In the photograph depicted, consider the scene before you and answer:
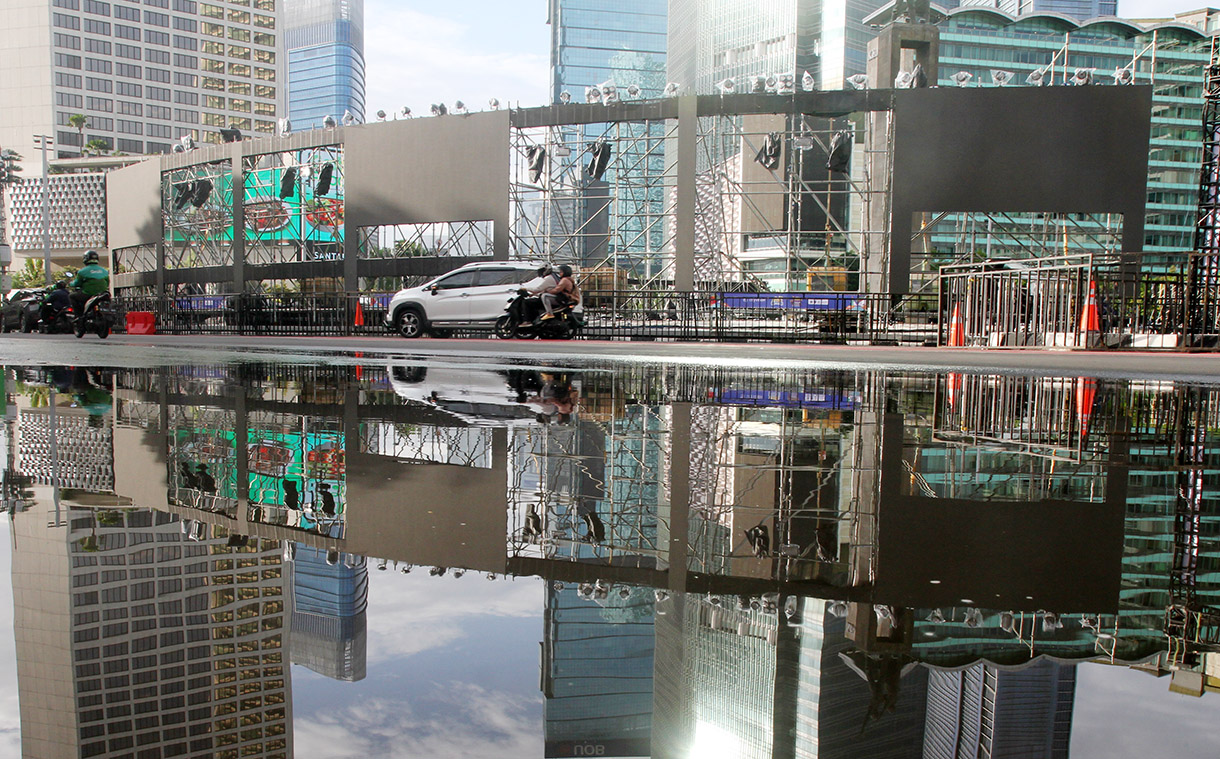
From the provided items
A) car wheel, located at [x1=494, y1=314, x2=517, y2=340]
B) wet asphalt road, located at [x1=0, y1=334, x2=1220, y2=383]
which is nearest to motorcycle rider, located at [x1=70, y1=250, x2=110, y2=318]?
wet asphalt road, located at [x1=0, y1=334, x2=1220, y2=383]

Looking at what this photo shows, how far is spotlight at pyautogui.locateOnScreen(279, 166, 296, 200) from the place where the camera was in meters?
37.0

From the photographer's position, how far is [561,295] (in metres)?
18.4

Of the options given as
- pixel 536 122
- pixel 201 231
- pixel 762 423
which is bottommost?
pixel 762 423

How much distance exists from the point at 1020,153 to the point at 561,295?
1722cm

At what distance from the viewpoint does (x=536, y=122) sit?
32.0 m

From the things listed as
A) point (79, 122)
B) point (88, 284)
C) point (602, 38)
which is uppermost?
point (602, 38)

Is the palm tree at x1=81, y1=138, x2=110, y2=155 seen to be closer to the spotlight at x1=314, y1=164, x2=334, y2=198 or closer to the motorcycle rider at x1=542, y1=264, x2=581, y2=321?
the spotlight at x1=314, y1=164, x2=334, y2=198

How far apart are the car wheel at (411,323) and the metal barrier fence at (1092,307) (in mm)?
13033

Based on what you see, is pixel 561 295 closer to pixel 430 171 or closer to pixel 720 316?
pixel 720 316

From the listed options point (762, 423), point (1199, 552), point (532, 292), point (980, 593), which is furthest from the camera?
point (532, 292)

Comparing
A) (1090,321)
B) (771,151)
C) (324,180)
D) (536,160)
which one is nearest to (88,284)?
(536,160)

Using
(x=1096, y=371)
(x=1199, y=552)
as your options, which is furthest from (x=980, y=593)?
(x=1096, y=371)

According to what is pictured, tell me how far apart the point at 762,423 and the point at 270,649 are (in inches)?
157

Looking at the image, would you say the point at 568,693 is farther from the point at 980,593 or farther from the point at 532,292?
the point at 532,292
